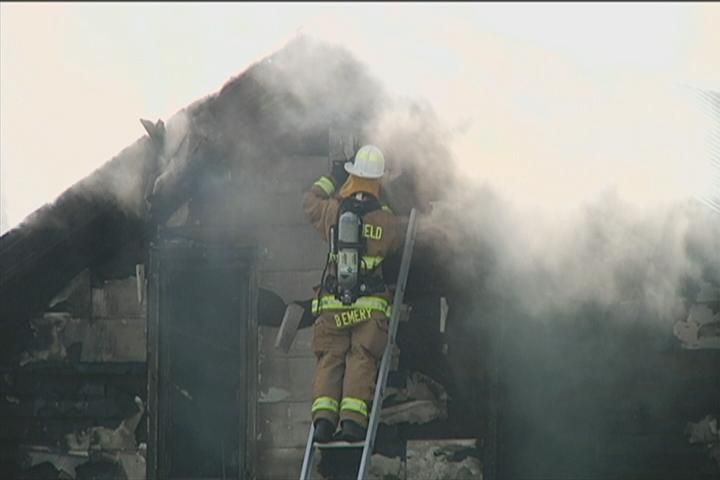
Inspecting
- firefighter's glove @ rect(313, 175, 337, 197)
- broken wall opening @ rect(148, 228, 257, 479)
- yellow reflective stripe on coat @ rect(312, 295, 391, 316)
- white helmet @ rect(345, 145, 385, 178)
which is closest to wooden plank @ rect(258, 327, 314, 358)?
broken wall opening @ rect(148, 228, 257, 479)

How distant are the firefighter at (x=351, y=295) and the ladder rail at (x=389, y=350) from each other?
42 millimetres

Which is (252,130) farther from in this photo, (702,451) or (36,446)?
(702,451)

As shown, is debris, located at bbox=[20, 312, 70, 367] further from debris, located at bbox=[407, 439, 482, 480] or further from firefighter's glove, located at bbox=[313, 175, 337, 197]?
debris, located at bbox=[407, 439, 482, 480]

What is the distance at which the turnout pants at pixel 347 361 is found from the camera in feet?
23.5

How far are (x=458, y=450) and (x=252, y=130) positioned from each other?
261 centimetres

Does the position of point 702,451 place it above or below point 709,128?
below

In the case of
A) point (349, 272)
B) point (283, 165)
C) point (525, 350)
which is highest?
point (283, 165)

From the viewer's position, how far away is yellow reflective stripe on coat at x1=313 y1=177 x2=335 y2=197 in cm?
749

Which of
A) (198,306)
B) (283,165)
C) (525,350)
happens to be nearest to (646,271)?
(525,350)

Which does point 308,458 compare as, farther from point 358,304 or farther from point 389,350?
point 358,304

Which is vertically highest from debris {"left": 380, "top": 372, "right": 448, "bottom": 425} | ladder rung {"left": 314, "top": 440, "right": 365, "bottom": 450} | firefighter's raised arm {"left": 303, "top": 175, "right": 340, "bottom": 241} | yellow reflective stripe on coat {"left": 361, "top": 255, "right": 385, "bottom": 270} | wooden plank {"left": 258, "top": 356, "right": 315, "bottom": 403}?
firefighter's raised arm {"left": 303, "top": 175, "right": 340, "bottom": 241}

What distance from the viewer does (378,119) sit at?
7.83 meters

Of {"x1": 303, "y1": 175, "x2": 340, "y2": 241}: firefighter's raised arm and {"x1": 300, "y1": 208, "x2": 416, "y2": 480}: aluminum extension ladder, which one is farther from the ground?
{"x1": 303, "y1": 175, "x2": 340, "y2": 241}: firefighter's raised arm

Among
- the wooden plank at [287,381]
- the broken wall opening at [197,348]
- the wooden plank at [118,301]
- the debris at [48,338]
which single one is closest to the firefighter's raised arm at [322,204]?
the broken wall opening at [197,348]
